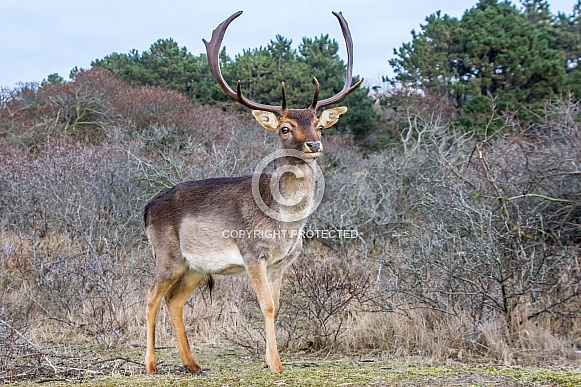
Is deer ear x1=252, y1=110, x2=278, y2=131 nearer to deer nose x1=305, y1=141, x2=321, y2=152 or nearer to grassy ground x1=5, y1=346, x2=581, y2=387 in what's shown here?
deer nose x1=305, y1=141, x2=321, y2=152

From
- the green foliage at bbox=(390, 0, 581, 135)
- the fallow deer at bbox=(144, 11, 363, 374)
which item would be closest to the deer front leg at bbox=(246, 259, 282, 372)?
the fallow deer at bbox=(144, 11, 363, 374)

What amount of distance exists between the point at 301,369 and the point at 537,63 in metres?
26.2

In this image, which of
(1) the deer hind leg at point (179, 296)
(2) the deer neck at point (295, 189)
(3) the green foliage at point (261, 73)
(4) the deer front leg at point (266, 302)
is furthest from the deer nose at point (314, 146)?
(3) the green foliage at point (261, 73)

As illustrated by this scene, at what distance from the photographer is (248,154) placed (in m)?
17.1

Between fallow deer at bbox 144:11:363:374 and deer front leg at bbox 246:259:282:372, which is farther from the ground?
fallow deer at bbox 144:11:363:374

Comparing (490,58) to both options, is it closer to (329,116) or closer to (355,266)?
(355,266)

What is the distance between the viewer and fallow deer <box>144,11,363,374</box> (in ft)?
22.3

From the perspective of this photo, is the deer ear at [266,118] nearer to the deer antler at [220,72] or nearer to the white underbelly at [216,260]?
the deer antler at [220,72]

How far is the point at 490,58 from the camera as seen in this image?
3114cm

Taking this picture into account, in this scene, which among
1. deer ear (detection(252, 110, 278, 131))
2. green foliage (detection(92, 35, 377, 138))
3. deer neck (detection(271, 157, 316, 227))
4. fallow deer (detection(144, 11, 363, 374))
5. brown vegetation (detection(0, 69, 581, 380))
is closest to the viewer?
fallow deer (detection(144, 11, 363, 374))

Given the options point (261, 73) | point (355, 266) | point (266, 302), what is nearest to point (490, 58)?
point (261, 73)

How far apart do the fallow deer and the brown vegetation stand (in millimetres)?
1327

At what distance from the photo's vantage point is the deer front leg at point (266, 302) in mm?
6469

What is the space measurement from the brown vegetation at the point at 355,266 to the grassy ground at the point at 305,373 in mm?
432
